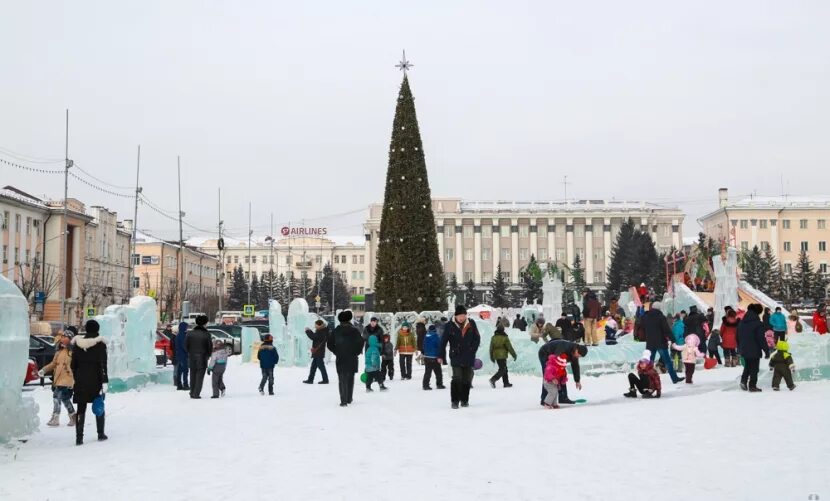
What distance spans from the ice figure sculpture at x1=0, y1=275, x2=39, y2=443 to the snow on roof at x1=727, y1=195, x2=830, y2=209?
106113mm

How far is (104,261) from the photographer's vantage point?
81375mm

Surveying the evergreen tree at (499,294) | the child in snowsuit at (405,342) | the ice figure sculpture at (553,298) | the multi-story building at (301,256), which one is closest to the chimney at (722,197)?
the evergreen tree at (499,294)

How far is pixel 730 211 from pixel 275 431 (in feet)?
341

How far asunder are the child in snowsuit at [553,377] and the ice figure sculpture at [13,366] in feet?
24.6

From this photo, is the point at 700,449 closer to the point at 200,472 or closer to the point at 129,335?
the point at 200,472

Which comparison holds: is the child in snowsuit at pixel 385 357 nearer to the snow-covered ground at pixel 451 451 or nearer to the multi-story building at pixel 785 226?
the snow-covered ground at pixel 451 451

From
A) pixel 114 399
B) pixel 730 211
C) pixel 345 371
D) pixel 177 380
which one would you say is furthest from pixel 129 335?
pixel 730 211

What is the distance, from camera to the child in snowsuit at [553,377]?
14.5 meters

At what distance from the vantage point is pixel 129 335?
21.1 m

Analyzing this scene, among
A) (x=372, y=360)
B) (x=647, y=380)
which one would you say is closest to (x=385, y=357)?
(x=372, y=360)

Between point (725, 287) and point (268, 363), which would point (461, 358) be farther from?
point (725, 287)

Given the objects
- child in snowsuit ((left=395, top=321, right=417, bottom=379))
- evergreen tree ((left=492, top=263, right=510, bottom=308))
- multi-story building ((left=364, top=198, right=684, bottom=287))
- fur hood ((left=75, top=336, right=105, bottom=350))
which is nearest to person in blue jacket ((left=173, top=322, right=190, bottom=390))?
child in snowsuit ((left=395, top=321, right=417, bottom=379))

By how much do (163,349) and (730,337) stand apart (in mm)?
18143

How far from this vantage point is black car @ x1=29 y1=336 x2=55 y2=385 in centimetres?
2539
